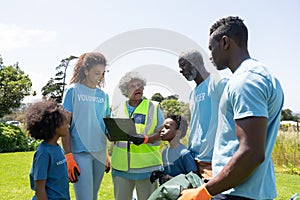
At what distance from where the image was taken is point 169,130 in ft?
9.88

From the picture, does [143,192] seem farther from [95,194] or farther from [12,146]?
[12,146]

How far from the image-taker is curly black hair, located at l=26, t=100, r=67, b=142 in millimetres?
2551

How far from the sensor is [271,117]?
5.19ft

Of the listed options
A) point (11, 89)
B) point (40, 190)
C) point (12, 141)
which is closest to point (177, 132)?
point (40, 190)

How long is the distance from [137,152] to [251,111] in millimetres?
1926

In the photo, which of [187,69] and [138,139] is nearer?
[187,69]

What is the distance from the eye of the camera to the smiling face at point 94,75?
10.2 feet

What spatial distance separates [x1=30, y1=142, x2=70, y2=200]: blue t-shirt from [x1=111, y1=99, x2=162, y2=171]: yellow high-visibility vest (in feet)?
2.66

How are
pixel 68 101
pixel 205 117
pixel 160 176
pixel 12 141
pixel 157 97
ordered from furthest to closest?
pixel 12 141 < pixel 157 97 < pixel 68 101 < pixel 160 176 < pixel 205 117

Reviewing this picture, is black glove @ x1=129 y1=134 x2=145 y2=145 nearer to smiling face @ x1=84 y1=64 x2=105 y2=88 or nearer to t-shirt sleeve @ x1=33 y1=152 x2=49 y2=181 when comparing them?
smiling face @ x1=84 y1=64 x2=105 y2=88

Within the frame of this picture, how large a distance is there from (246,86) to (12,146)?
1318cm

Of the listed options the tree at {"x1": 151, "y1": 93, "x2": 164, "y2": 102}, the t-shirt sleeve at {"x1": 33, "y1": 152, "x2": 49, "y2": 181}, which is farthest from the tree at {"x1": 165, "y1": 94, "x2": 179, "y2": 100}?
the t-shirt sleeve at {"x1": 33, "y1": 152, "x2": 49, "y2": 181}

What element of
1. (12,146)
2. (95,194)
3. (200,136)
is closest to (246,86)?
(200,136)

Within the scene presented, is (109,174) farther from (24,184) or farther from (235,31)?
(235,31)
